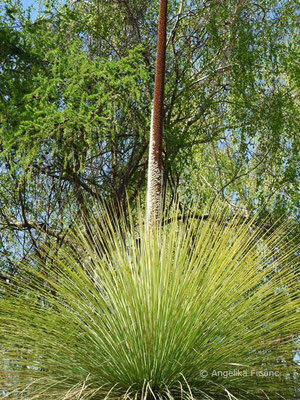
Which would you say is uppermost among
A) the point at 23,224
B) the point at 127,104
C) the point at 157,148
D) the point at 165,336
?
the point at 127,104

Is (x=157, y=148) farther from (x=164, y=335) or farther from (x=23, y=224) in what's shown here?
(x=23, y=224)

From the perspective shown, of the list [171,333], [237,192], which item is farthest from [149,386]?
[237,192]

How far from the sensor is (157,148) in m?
3.14

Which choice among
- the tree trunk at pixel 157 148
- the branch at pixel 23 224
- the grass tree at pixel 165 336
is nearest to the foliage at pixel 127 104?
the branch at pixel 23 224

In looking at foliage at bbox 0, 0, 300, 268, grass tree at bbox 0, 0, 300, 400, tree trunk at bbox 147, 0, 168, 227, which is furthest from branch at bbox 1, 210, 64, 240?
grass tree at bbox 0, 0, 300, 400

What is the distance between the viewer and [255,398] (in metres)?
2.55

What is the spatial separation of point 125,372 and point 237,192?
390cm

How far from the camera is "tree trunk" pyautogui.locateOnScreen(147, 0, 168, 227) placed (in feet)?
9.66

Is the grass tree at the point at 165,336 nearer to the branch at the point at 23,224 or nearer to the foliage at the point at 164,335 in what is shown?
the foliage at the point at 164,335

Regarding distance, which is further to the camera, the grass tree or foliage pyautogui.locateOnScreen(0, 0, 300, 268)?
foliage pyautogui.locateOnScreen(0, 0, 300, 268)

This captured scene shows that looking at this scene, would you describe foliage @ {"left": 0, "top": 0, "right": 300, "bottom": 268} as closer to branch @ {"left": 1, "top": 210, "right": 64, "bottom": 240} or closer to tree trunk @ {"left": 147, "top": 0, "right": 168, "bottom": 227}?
branch @ {"left": 1, "top": 210, "right": 64, "bottom": 240}

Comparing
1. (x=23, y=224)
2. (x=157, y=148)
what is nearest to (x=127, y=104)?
(x=23, y=224)

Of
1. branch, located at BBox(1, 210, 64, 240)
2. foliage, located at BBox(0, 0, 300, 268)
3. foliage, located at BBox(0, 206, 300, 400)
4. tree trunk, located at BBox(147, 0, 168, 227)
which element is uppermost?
foliage, located at BBox(0, 0, 300, 268)

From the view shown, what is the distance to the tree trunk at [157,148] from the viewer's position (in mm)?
2943
